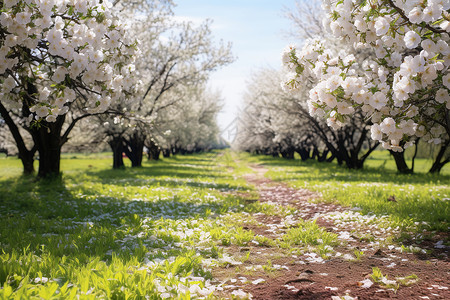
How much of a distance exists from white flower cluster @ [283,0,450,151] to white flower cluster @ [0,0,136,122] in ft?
11.6

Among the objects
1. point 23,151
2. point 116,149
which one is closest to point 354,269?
point 23,151

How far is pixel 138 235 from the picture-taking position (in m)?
6.41

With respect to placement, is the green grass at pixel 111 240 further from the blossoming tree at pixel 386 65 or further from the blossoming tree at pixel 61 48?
the blossoming tree at pixel 386 65

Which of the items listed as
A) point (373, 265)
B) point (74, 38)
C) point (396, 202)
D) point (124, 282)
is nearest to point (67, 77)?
point (74, 38)

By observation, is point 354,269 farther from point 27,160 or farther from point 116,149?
point 116,149

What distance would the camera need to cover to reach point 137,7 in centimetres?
1745

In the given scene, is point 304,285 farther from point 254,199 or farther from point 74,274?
point 254,199

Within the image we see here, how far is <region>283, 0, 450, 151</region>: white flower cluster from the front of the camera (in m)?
4.48

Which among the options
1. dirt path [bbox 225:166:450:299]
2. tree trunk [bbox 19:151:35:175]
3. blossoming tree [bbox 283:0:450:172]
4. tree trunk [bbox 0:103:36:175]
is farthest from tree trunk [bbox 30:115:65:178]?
blossoming tree [bbox 283:0:450:172]

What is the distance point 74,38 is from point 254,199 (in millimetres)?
7574

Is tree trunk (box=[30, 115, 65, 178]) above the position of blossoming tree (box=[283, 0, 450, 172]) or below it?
below

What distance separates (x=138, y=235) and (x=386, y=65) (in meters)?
5.38

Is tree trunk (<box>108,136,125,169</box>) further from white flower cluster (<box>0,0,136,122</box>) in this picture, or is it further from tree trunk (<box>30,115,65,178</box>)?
white flower cluster (<box>0,0,136,122</box>)

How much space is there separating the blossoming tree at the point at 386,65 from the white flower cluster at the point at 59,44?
140 inches
